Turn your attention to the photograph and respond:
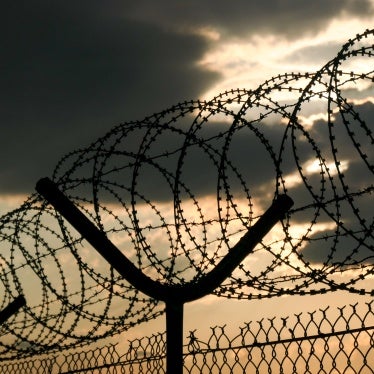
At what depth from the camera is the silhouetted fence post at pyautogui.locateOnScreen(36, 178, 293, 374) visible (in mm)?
6168

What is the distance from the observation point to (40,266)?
30.2ft

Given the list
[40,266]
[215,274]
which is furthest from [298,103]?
[40,266]

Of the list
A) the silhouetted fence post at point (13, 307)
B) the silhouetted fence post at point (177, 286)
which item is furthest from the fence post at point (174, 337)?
the silhouetted fence post at point (13, 307)

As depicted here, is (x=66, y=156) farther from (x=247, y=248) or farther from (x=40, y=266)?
(x=247, y=248)

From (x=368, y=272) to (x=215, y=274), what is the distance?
122 centimetres

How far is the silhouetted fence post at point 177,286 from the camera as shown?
617 cm

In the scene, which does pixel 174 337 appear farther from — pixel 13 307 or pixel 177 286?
pixel 13 307

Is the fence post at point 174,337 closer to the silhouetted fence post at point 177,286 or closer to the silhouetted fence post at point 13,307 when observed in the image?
the silhouetted fence post at point 177,286

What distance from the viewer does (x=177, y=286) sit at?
20.8 feet

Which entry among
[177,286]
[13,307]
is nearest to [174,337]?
[177,286]

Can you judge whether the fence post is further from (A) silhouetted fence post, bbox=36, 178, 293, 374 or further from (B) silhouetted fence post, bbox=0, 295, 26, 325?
(B) silhouetted fence post, bbox=0, 295, 26, 325

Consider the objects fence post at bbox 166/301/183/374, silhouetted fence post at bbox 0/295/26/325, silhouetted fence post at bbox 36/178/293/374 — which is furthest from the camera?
silhouetted fence post at bbox 0/295/26/325

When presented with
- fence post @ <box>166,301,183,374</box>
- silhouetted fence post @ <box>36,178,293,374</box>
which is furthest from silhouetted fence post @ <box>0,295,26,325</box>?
fence post @ <box>166,301,183,374</box>

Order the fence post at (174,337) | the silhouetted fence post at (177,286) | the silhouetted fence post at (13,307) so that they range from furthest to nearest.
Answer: the silhouetted fence post at (13,307), the fence post at (174,337), the silhouetted fence post at (177,286)
